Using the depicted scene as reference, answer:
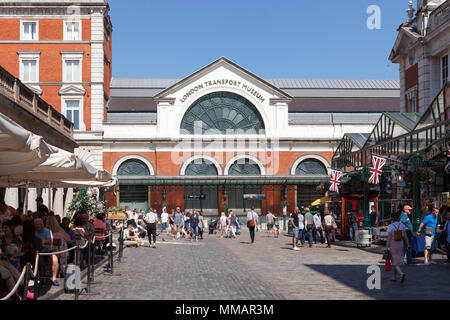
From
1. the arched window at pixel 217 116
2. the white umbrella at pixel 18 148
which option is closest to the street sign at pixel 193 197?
the arched window at pixel 217 116

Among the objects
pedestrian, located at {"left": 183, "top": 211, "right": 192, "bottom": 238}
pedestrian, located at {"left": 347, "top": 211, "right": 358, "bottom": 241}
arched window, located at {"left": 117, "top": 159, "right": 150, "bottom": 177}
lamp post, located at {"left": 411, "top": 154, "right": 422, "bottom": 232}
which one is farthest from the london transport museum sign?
lamp post, located at {"left": 411, "top": 154, "right": 422, "bottom": 232}

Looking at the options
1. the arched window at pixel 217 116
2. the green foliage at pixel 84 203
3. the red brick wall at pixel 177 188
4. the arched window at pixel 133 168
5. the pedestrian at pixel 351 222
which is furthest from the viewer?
the arched window at pixel 217 116

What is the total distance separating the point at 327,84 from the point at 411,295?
5121 centimetres

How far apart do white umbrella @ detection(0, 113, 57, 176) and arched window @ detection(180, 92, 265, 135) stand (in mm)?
40632

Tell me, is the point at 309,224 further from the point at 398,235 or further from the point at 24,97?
the point at 398,235

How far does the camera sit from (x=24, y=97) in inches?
963

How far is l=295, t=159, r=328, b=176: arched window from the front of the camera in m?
52.0

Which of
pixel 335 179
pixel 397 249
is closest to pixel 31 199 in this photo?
pixel 335 179

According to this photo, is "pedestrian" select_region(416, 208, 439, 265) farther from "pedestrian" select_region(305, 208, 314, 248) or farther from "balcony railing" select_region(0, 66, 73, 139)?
"balcony railing" select_region(0, 66, 73, 139)

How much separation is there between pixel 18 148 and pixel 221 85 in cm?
4307

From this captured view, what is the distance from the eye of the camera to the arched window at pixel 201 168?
51.2 m

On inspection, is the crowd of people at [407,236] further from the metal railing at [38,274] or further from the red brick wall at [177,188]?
the red brick wall at [177,188]

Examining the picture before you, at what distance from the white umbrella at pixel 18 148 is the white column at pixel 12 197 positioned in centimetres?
1631

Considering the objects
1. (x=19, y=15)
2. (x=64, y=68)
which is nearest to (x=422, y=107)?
(x=64, y=68)
